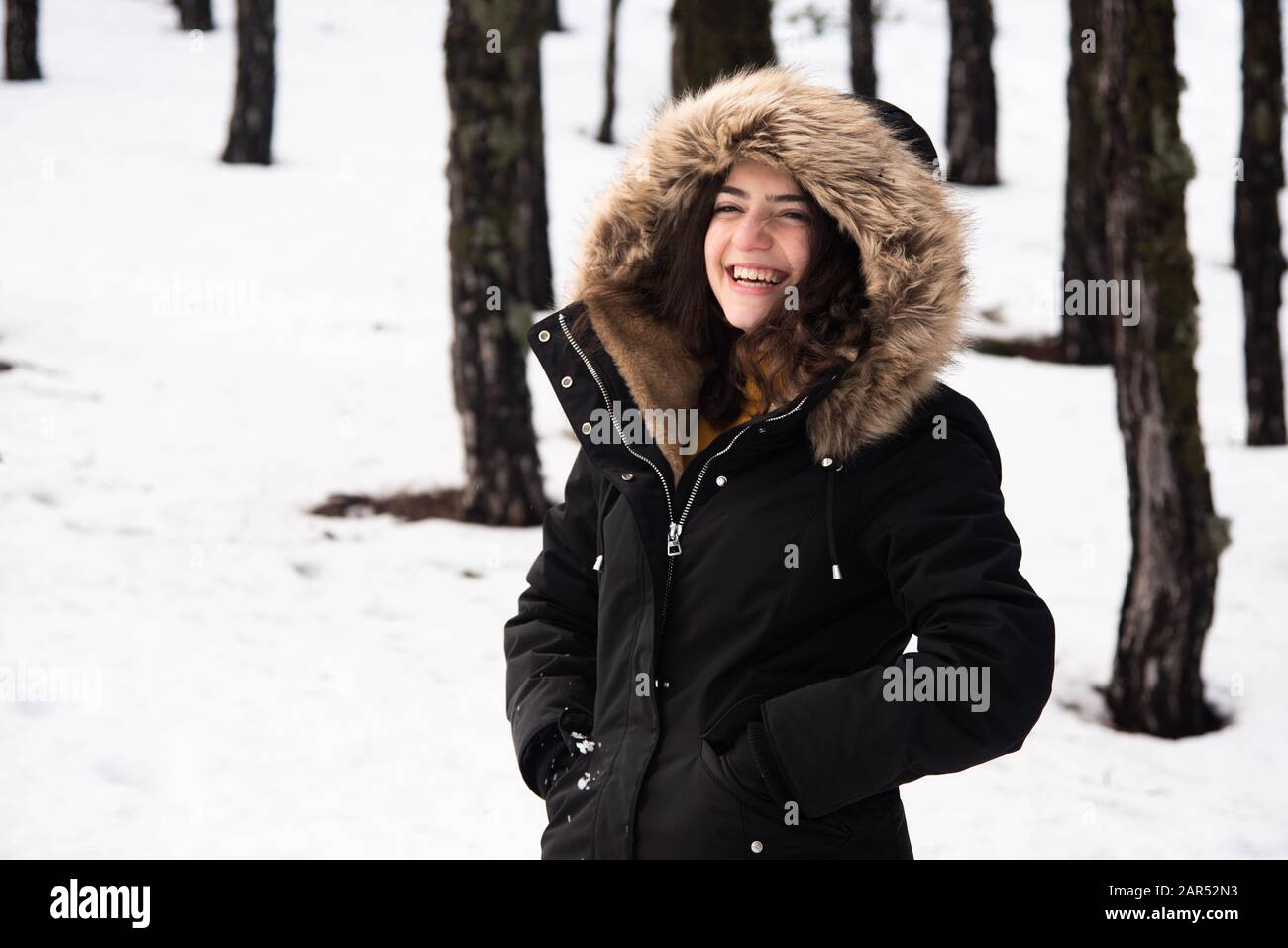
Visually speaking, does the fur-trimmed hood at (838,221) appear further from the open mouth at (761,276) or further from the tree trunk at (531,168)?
the tree trunk at (531,168)

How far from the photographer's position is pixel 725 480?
2.21m

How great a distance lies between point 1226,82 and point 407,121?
16.2m

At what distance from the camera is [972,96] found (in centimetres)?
1694

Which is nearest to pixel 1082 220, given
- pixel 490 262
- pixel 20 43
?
pixel 490 262

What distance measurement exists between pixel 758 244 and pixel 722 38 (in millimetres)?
4342

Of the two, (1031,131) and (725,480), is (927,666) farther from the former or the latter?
(1031,131)

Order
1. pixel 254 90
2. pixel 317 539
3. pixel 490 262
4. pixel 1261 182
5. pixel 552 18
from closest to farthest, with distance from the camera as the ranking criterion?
pixel 317 539 < pixel 490 262 < pixel 1261 182 < pixel 254 90 < pixel 552 18

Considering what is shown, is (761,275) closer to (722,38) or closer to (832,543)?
(832,543)

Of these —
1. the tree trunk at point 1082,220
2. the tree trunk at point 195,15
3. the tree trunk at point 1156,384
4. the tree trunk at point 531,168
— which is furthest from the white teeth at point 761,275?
the tree trunk at point 195,15

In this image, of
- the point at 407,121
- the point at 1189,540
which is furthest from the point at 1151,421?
the point at 407,121

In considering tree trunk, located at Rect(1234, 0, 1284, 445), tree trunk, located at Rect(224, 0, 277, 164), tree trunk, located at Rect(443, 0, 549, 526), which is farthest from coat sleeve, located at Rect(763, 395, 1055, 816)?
tree trunk, located at Rect(224, 0, 277, 164)
